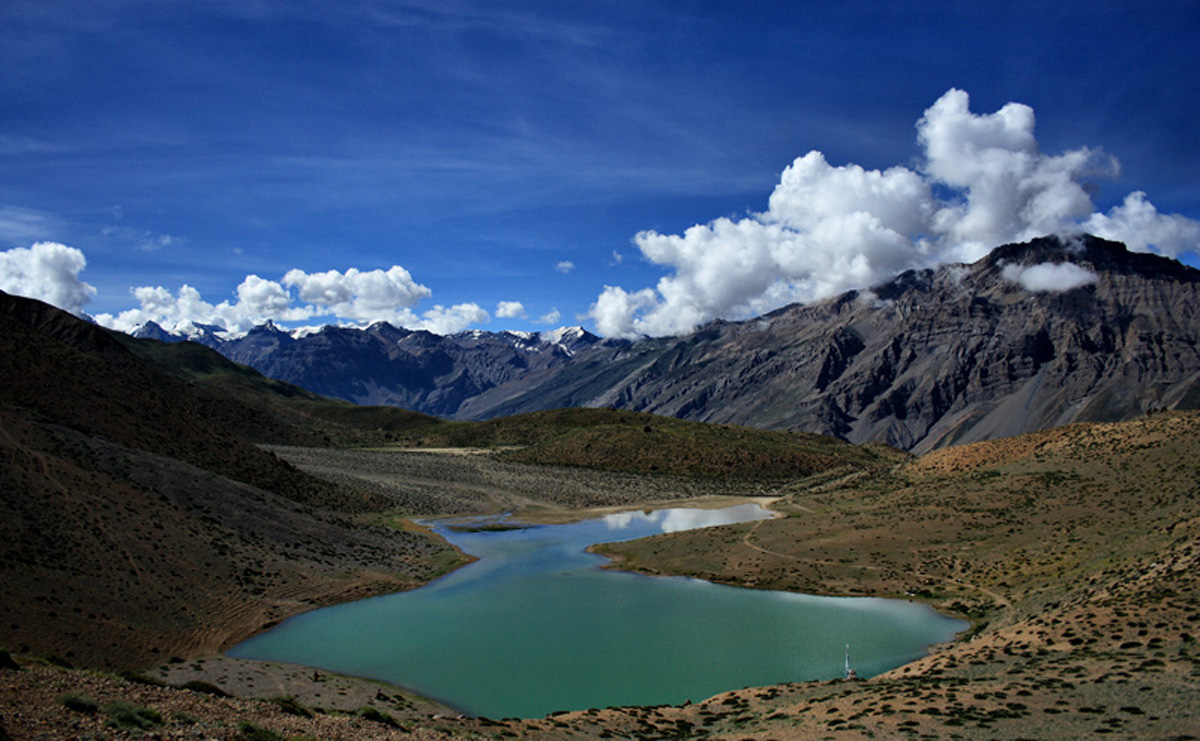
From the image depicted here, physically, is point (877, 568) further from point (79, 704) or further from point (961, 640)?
point (79, 704)

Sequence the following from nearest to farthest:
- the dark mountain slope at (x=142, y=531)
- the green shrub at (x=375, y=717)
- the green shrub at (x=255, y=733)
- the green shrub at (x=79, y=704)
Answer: the green shrub at (x=79, y=704)
the green shrub at (x=255, y=733)
the green shrub at (x=375, y=717)
the dark mountain slope at (x=142, y=531)

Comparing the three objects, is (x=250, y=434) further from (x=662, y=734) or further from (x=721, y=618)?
(x=662, y=734)

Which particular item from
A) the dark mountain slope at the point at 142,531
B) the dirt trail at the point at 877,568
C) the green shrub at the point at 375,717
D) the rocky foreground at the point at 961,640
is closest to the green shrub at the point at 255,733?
the rocky foreground at the point at 961,640

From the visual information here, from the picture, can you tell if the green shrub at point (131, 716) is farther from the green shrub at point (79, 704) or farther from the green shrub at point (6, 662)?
the green shrub at point (6, 662)

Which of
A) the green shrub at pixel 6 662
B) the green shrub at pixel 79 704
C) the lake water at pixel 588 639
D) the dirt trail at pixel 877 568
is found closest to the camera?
the green shrub at pixel 79 704

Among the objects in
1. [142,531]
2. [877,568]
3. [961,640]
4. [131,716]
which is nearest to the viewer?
[131,716]

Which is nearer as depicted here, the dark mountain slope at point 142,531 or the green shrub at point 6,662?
the green shrub at point 6,662

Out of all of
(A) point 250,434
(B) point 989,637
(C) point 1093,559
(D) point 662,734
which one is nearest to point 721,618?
(B) point 989,637

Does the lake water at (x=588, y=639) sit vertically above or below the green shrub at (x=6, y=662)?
below

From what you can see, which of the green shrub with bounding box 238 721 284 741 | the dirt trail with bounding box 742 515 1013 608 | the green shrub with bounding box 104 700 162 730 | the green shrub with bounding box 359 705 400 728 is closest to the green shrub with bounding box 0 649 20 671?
the green shrub with bounding box 104 700 162 730

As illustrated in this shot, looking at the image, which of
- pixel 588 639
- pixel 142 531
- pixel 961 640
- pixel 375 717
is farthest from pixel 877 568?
pixel 142 531
